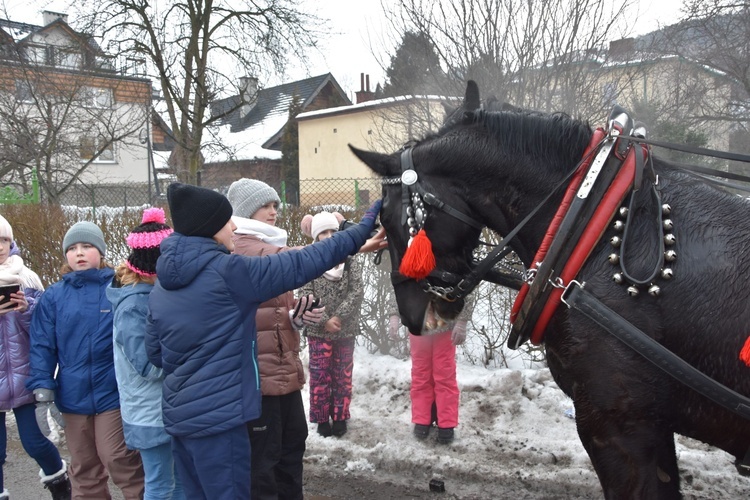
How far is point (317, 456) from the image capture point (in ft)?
13.5

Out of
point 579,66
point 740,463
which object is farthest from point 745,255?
point 579,66

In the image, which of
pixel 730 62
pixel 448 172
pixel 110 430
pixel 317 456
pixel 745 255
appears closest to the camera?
pixel 745 255

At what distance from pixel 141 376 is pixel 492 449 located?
2399 mm

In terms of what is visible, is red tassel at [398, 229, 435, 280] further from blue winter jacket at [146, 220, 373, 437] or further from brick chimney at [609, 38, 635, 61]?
brick chimney at [609, 38, 635, 61]

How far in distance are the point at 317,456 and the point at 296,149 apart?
22.5 m

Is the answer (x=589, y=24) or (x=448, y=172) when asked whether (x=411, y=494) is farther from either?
(x=589, y=24)

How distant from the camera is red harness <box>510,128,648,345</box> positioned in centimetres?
187

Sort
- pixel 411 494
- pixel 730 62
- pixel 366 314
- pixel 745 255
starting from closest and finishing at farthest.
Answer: pixel 745 255 → pixel 411 494 → pixel 366 314 → pixel 730 62

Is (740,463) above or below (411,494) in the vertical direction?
above

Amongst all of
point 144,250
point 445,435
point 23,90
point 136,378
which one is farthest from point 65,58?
point 445,435

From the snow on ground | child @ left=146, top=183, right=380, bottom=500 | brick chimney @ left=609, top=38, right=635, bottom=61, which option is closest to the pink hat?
child @ left=146, top=183, right=380, bottom=500

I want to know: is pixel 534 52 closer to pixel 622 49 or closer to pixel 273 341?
pixel 622 49

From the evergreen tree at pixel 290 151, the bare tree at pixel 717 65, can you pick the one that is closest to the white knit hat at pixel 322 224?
the bare tree at pixel 717 65

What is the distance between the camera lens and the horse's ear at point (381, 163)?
2273 millimetres
